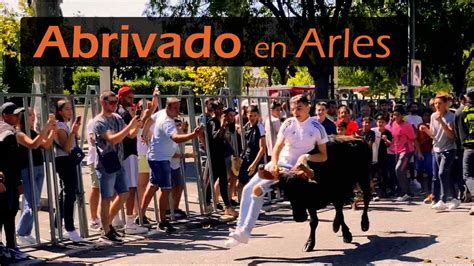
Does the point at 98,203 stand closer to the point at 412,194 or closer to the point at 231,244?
the point at 231,244

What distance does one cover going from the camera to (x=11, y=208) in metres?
7.62

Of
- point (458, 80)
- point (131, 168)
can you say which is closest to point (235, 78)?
point (458, 80)

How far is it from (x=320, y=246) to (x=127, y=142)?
9.40 feet

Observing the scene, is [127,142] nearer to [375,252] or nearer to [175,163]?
[175,163]

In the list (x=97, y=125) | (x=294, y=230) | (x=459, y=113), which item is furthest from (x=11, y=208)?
(x=459, y=113)

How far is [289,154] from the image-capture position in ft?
28.0

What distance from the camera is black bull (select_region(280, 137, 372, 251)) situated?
8234 millimetres

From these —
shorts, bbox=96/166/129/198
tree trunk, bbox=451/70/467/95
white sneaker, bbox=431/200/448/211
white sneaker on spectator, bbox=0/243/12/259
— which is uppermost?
tree trunk, bbox=451/70/467/95

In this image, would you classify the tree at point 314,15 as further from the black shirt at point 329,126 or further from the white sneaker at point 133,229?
the white sneaker at point 133,229

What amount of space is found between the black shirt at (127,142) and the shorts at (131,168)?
2.2 inches

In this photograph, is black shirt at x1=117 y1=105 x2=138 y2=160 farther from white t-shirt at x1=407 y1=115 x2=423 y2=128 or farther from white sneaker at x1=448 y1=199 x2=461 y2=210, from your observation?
white t-shirt at x1=407 y1=115 x2=423 y2=128

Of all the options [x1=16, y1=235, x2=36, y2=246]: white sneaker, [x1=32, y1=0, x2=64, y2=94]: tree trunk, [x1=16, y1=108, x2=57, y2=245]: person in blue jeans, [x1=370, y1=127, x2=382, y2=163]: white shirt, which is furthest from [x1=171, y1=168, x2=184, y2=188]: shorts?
[x1=32, y1=0, x2=64, y2=94]: tree trunk

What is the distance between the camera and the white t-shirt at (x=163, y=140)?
988cm

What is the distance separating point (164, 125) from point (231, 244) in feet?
8.05
